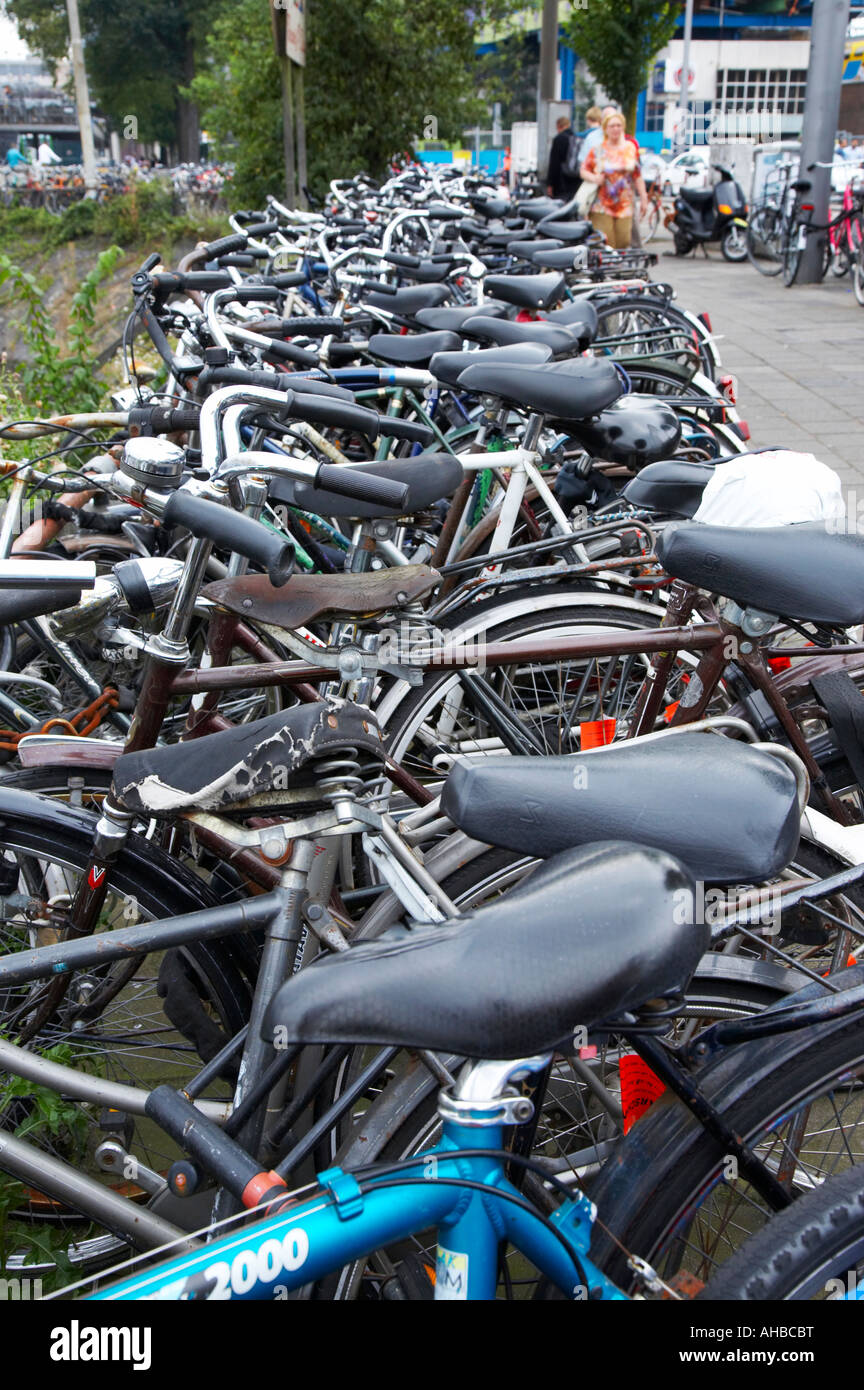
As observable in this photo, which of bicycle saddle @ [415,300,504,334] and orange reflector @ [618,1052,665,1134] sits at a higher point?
bicycle saddle @ [415,300,504,334]

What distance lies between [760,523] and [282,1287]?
1617 millimetres

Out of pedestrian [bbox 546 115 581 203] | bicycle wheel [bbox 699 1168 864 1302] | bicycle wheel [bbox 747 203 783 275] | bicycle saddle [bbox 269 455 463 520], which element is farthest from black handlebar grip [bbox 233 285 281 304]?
pedestrian [bbox 546 115 581 203]

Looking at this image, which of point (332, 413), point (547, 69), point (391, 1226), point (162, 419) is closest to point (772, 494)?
point (332, 413)

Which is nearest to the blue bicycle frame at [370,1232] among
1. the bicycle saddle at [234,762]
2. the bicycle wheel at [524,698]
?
the bicycle saddle at [234,762]

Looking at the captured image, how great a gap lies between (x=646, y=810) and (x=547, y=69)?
65.4 feet

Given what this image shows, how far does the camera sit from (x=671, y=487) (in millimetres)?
2576

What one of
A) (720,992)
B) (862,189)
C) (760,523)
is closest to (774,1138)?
(720,992)

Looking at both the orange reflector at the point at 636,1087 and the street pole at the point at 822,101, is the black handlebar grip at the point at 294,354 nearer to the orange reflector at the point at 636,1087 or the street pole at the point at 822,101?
the orange reflector at the point at 636,1087

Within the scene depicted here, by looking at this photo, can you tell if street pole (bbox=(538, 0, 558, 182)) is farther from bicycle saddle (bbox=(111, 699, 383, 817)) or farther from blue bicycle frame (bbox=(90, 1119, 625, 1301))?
blue bicycle frame (bbox=(90, 1119, 625, 1301))

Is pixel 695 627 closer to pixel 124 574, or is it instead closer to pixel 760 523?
pixel 760 523

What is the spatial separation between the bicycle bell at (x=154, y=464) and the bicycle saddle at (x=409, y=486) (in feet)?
0.77

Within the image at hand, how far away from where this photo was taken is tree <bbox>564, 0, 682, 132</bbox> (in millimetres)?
19672

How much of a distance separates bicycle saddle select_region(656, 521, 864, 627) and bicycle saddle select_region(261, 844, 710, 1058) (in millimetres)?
898

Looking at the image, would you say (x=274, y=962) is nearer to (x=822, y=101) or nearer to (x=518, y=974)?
→ (x=518, y=974)
